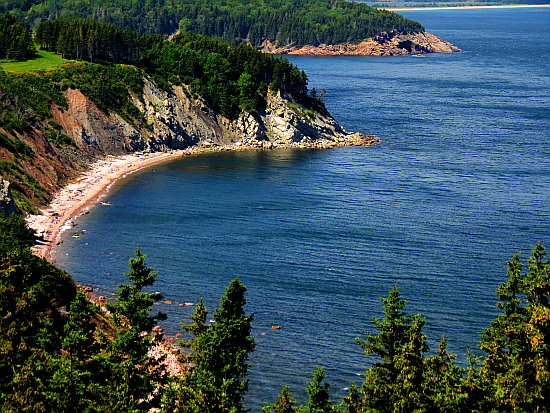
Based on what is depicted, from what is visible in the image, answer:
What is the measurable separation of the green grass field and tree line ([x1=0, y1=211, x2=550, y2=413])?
283 ft

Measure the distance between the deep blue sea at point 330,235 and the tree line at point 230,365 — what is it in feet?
30.3

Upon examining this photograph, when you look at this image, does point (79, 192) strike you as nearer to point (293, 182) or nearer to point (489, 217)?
point (293, 182)

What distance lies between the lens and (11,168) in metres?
91.8

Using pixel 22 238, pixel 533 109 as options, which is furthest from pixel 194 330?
pixel 533 109

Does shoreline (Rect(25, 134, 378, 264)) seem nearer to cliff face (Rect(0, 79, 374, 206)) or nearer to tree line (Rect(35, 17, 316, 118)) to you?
cliff face (Rect(0, 79, 374, 206))

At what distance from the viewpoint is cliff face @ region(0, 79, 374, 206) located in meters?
107

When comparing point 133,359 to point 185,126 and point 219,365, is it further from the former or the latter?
point 185,126

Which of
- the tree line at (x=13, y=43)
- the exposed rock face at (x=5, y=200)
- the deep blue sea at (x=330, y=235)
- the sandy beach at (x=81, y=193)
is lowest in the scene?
the deep blue sea at (x=330, y=235)

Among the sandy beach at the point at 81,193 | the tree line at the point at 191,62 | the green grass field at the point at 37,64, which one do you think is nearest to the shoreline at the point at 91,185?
the sandy beach at the point at 81,193

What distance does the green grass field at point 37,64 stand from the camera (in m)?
125

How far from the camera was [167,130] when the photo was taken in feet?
414

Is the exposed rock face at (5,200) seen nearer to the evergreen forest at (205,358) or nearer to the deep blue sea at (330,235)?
the deep blue sea at (330,235)

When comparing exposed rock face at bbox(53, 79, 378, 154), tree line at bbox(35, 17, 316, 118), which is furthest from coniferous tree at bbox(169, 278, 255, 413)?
tree line at bbox(35, 17, 316, 118)

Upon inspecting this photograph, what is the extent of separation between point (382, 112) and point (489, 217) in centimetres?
7716
